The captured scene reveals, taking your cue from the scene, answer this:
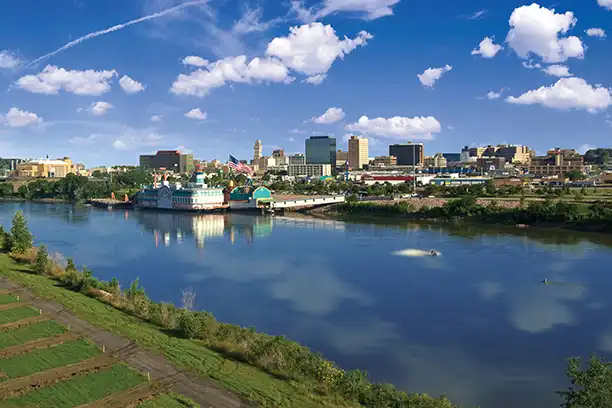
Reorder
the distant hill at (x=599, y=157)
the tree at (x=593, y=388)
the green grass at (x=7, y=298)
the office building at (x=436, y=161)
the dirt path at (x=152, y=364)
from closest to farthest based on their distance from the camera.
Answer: the tree at (x=593, y=388)
the dirt path at (x=152, y=364)
the green grass at (x=7, y=298)
the distant hill at (x=599, y=157)
the office building at (x=436, y=161)

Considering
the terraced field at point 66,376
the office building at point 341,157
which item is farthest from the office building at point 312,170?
the terraced field at point 66,376

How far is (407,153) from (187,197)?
386 feet

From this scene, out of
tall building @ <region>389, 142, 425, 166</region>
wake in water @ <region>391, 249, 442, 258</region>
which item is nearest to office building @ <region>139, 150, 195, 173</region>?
tall building @ <region>389, 142, 425, 166</region>

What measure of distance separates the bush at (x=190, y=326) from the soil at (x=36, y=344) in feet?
8.12

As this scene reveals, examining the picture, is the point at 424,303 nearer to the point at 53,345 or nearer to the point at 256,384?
the point at 256,384

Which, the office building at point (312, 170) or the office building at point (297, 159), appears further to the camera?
the office building at point (297, 159)

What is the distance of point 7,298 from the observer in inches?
639

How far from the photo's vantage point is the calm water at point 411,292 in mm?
13719

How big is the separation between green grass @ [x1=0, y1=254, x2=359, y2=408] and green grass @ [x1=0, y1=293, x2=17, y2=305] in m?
Answer: 0.72

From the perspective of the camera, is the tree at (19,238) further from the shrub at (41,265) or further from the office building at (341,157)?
the office building at (341,157)

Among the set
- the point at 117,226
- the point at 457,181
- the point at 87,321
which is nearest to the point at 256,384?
the point at 87,321

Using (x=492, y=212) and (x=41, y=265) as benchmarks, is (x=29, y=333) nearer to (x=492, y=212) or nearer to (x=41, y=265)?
(x=41, y=265)

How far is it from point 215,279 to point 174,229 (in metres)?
22.2

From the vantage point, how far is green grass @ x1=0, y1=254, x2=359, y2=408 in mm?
10000
